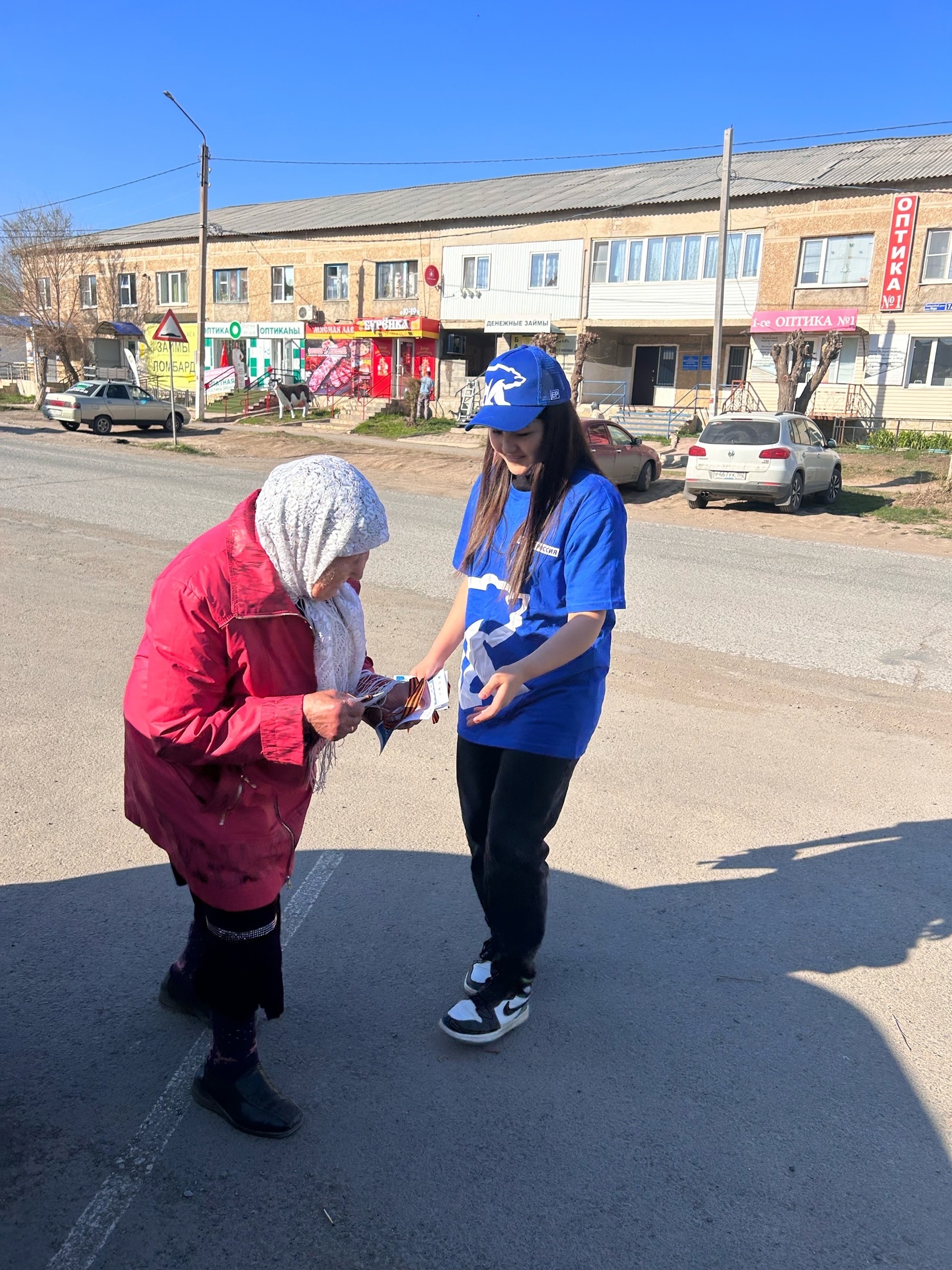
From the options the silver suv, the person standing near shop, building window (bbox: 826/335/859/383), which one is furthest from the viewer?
the person standing near shop

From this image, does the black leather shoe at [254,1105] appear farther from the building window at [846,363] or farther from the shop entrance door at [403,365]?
the shop entrance door at [403,365]

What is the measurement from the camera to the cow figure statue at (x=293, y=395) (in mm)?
35469

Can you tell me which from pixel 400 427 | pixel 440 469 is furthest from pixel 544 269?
pixel 440 469

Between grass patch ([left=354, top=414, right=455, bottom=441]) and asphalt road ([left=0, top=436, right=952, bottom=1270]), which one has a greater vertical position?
grass patch ([left=354, top=414, right=455, bottom=441])

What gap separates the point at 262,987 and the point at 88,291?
53.0m

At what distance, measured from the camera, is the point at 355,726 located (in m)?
2.08

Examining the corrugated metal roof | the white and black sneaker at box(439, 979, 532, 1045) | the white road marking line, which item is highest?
the corrugated metal roof

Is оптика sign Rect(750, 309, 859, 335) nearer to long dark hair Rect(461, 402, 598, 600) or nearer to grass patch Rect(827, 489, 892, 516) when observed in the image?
grass patch Rect(827, 489, 892, 516)

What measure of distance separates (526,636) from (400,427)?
2966 centimetres

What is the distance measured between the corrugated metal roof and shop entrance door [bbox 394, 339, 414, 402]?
16.2ft

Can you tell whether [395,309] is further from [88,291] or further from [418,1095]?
[418,1095]

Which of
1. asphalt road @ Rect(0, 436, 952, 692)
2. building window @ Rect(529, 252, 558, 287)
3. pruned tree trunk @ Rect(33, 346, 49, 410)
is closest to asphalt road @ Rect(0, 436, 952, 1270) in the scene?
asphalt road @ Rect(0, 436, 952, 692)

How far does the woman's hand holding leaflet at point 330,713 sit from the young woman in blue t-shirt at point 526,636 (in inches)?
16.7

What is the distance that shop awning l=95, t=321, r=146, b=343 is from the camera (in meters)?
44.1
